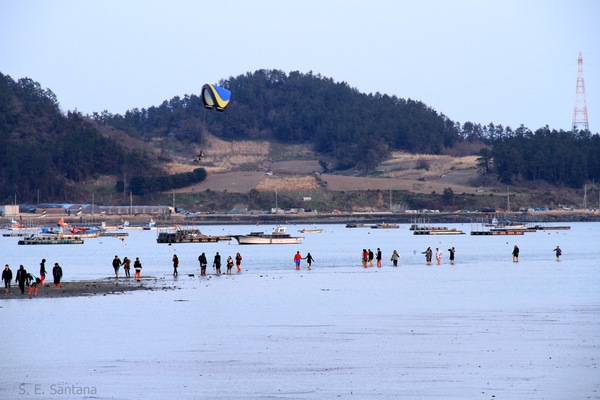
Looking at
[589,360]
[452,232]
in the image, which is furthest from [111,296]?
[452,232]

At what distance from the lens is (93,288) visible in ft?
180

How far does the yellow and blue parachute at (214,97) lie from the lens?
66875 mm

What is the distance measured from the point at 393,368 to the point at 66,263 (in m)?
62.0

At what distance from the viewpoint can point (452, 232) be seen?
158125mm

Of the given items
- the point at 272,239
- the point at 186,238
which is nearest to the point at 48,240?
the point at 186,238

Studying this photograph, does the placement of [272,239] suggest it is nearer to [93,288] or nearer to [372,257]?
[372,257]

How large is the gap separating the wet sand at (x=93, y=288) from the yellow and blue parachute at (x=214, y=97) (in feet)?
38.3

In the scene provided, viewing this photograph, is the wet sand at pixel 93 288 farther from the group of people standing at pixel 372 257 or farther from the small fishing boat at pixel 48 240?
the small fishing boat at pixel 48 240

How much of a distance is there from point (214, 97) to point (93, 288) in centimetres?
1721

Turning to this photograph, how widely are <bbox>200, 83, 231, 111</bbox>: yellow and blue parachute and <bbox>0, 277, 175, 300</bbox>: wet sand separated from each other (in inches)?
460

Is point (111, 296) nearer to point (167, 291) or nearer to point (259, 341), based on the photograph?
point (167, 291)

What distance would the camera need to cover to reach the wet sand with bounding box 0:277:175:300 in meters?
50.7

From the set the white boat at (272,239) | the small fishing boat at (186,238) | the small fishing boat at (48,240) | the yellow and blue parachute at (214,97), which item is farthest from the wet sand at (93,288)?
the small fishing boat at (48,240)

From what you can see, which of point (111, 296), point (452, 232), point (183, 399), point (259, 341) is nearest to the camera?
point (183, 399)
